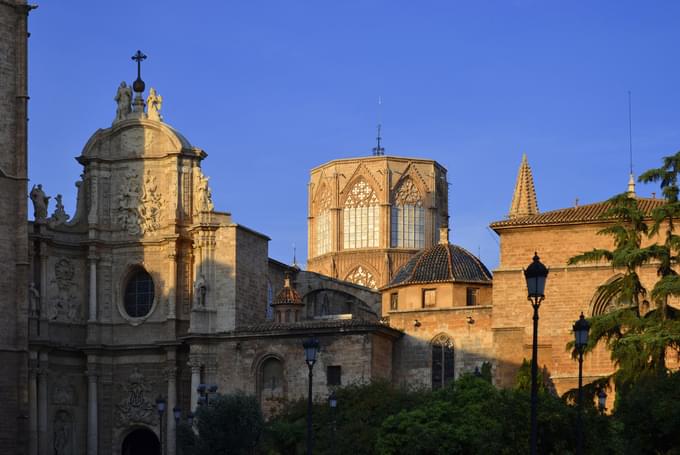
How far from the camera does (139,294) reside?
60406 millimetres

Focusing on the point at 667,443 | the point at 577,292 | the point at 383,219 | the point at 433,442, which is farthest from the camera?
the point at 383,219

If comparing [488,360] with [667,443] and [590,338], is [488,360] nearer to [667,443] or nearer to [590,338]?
[590,338]

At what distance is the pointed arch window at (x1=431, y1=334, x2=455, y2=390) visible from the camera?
56.8 metres

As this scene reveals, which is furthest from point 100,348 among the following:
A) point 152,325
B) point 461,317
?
point 461,317

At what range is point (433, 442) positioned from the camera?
42.9 meters

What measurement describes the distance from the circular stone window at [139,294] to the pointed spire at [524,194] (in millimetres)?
18456

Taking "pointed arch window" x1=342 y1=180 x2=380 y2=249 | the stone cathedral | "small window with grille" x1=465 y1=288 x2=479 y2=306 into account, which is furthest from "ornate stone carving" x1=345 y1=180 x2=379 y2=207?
"small window with grille" x1=465 y1=288 x2=479 y2=306

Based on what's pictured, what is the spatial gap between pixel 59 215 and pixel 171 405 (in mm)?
7850

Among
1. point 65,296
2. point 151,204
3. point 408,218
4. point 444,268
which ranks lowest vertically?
point 65,296

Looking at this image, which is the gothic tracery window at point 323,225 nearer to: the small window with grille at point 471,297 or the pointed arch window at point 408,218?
the pointed arch window at point 408,218

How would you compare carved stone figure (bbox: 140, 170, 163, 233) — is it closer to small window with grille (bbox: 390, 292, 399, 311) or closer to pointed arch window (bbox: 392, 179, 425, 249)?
small window with grille (bbox: 390, 292, 399, 311)

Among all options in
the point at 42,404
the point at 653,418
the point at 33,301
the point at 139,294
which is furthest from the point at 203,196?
the point at 653,418

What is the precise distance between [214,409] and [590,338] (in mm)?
10713

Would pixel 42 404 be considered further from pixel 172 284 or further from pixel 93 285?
pixel 172 284
